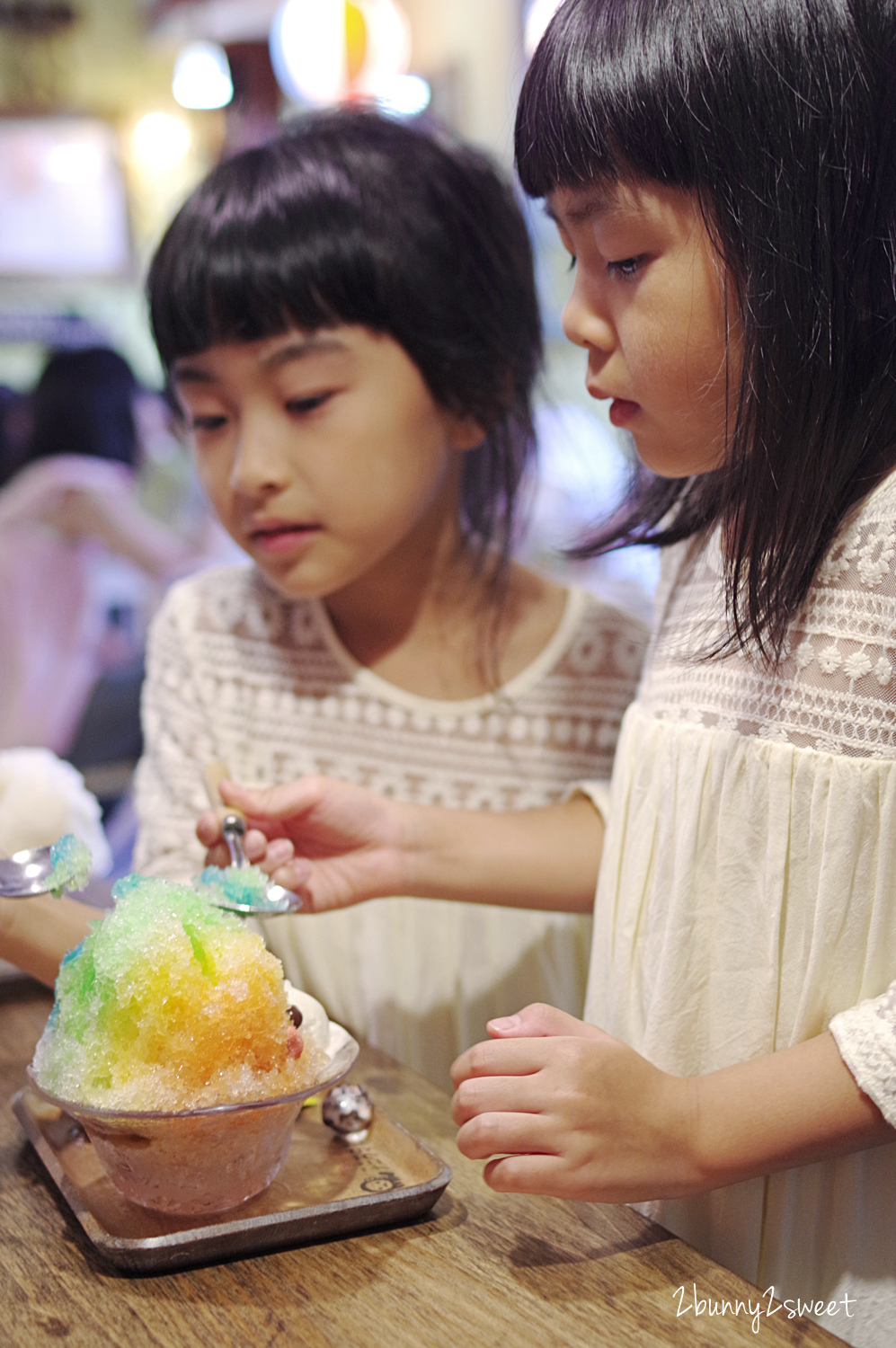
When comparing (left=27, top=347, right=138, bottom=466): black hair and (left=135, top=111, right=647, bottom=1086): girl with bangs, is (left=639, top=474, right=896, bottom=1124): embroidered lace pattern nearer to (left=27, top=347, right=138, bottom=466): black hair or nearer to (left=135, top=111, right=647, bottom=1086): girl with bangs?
(left=135, top=111, right=647, bottom=1086): girl with bangs

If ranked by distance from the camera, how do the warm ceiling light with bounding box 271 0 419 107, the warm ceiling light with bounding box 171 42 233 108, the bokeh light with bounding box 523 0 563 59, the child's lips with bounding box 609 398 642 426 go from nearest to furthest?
the child's lips with bounding box 609 398 642 426
the bokeh light with bounding box 523 0 563 59
the warm ceiling light with bounding box 271 0 419 107
the warm ceiling light with bounding box 171 42 233 108

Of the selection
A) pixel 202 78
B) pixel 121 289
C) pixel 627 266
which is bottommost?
pixel 627 266

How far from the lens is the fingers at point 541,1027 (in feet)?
2.31

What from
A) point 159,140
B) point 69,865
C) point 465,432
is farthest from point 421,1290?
A: point 159,140

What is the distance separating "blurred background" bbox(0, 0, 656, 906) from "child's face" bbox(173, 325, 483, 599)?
272mm

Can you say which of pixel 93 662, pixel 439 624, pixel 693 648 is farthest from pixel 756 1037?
pixel 93 662

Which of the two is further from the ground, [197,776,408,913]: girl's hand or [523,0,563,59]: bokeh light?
[523,0,563,59]: bokeh light

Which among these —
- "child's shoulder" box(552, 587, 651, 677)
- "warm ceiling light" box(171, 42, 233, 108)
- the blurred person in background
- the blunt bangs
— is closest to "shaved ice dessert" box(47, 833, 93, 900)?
the blunt bangs

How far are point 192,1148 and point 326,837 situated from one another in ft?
1.28

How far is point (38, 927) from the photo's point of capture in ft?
2.86

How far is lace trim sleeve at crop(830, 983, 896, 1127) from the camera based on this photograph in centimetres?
69

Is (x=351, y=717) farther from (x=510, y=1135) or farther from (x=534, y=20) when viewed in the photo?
(x=534, y=20)

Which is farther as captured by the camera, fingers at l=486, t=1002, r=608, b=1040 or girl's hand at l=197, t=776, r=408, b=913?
girl's hand at l=197, t=776, r=408, b=913

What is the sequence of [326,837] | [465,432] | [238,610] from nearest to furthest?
[326,837] < [465,432] < [238,610]
